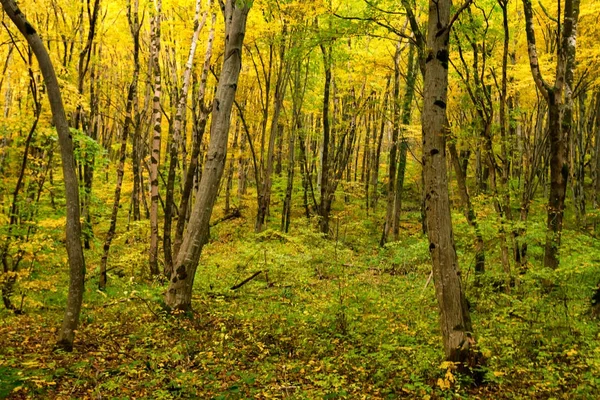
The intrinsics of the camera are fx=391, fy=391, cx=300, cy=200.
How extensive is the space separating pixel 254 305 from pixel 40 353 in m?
4.15

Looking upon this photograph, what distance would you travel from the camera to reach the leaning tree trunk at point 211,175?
24.2 ft

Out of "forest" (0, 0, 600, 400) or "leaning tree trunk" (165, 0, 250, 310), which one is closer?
"forest" (0, 0, 600, 400)

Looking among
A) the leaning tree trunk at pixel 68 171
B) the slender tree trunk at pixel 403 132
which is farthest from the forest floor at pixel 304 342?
the slender tree trunk at pixel 403 132

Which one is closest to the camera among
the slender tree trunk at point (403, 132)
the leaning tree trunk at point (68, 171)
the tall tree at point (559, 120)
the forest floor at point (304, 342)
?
the forest floor at point (304, 342)

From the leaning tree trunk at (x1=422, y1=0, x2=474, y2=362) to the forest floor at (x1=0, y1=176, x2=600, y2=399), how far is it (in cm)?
49

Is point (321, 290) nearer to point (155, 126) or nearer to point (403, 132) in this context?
point (155, 126)

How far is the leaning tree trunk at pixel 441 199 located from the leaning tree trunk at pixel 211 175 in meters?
3.88

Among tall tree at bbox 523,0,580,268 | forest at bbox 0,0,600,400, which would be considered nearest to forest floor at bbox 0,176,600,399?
forest at bbox 0,0,600,400

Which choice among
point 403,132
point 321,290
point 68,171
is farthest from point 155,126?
point 403,132

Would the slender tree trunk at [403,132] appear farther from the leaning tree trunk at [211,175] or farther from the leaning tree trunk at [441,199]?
the leaning tree trunk at [441,199]

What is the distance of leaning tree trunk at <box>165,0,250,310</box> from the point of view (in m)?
7.36

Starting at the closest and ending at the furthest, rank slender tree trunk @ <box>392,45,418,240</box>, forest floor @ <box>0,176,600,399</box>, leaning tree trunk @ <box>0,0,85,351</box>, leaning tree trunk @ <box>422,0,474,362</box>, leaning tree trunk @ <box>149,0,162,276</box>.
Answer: forest floor @ <box>0,176,600,399</box>
leaning tree trunk @ <box>422,0,474,362</box>
leaning tree trunk @ <box>0,0,85,351</box>
leaning tree trunk @ <box>149,0,162,276</box>
slender tree trunk @ <box>392,45,418,240</box>

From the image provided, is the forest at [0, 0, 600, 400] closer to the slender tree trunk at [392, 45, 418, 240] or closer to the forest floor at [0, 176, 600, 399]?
the forest floor at [0, 176, 600, 399]

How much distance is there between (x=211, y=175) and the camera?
7.42m
